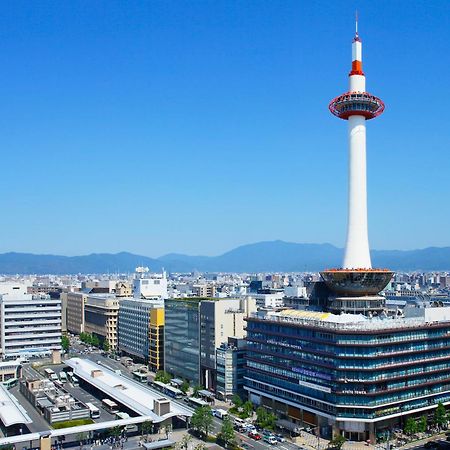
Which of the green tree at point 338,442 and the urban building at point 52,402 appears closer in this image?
the green tree at point 338,442

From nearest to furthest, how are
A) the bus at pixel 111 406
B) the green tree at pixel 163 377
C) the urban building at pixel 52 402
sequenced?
the urban building at pixel 52 402 < the bus at pixel 111 406 < the green tree at pixel 163 377

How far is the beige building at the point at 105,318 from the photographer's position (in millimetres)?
119125

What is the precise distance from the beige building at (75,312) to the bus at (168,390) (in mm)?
57830

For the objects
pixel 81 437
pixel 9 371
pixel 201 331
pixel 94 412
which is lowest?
pixel 81 437

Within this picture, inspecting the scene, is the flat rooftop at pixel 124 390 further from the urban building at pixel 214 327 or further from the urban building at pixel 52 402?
the urban building at pixel 214 327

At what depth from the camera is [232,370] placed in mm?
72875

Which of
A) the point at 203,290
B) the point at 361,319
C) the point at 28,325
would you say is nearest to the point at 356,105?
the point at 361,319

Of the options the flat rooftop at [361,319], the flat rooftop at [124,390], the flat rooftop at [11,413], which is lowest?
the flat rooftop at [11,413]

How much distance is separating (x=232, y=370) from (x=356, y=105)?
116ft

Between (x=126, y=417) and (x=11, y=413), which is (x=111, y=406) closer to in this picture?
(x=126, y=417)

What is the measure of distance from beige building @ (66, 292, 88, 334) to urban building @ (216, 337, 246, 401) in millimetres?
67830

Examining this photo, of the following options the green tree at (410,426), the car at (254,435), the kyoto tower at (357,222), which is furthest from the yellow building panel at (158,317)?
the green tree at (410,426)

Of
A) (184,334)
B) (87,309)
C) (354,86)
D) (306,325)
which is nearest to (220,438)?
(306,325)

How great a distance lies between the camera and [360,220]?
7194cm
